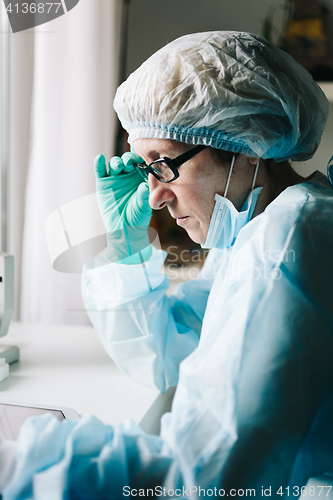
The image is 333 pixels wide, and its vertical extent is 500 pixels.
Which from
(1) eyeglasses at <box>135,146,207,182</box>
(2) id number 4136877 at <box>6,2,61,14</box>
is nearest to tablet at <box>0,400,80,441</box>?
(1) eyeglasses at <box>135,146,207,182</box>

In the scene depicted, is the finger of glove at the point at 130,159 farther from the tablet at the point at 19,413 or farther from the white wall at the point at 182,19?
Result: the white wall at the point at 182,19

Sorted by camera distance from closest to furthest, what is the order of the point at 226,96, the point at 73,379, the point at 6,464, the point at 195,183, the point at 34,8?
the point at 6,464
the point at 226,96
the point at 195,183
the point at 73,379
the point at 34,8

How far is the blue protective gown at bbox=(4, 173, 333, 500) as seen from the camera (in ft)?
1.69

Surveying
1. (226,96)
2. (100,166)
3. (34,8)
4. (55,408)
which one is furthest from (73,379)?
(34,8)

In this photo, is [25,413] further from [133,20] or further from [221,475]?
[133,20]

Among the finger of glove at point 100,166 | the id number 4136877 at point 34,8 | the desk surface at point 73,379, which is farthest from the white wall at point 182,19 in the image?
the desk surface at point 73,379

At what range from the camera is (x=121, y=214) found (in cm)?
115

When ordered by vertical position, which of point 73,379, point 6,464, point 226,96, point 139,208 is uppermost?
point 226,96

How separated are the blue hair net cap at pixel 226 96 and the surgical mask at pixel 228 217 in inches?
3.2

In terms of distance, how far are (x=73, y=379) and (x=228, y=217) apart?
0.62 m

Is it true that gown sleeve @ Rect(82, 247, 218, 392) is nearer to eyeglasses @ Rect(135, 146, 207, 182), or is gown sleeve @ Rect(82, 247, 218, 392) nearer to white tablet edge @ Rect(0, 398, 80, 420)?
white tablet edge @ Rect(0, 398, 80, 420)

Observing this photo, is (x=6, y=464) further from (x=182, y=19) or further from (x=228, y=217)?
(x=182, y=19)

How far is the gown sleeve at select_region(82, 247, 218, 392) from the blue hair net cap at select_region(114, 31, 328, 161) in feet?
1.46

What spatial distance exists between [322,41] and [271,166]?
35.0 inches
